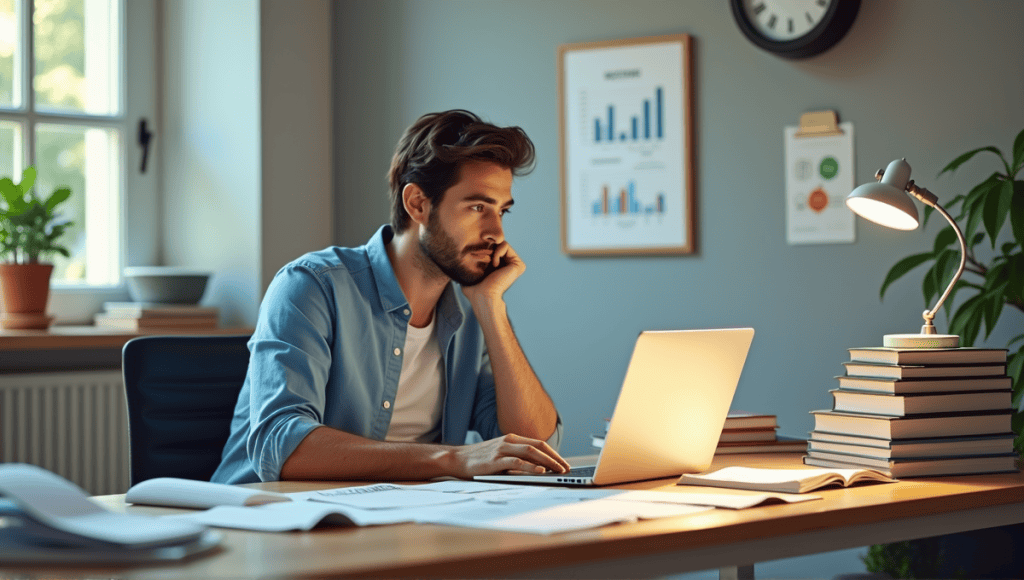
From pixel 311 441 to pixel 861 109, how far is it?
1963 millimetres

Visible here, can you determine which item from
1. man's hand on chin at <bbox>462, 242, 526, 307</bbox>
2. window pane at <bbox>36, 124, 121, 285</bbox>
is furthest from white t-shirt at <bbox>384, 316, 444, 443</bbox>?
window pane at <bbox>36, 124, 121, 285</bbox>

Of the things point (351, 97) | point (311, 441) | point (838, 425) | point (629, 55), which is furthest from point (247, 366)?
point (351, 97)

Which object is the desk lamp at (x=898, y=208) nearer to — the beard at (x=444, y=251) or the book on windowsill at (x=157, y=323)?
the beard at (x=444, y=251)

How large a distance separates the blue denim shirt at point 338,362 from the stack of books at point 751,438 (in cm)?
33

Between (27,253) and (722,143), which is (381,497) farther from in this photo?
(27,253)

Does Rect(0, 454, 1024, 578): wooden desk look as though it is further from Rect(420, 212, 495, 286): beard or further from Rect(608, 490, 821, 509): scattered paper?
Rect(420, 212, 495, 286): beard

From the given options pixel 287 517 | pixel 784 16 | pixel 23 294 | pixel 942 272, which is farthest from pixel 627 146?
pixel 287 517

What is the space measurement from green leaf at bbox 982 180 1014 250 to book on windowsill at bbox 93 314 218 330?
94.3 inches

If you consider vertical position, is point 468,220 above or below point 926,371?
above

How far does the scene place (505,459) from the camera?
162 centimetres

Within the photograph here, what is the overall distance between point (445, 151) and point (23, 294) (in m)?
1.84

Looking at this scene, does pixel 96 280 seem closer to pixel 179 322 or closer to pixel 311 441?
pixel 179 322

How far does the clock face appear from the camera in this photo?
118 inches

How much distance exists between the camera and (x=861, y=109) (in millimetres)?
2990
